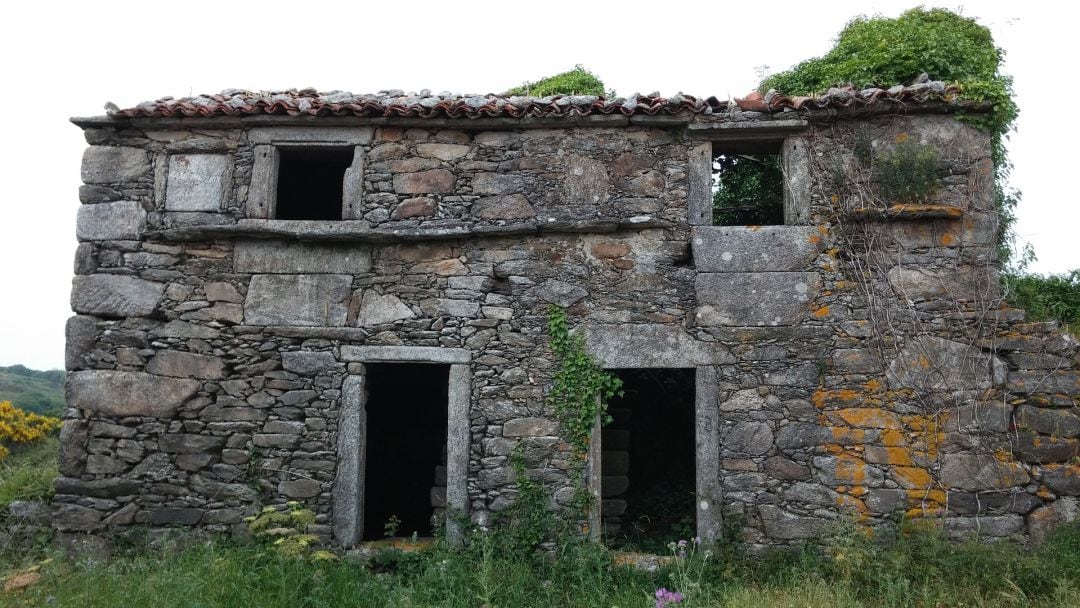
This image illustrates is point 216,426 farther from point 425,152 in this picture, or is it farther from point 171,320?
point 425,152

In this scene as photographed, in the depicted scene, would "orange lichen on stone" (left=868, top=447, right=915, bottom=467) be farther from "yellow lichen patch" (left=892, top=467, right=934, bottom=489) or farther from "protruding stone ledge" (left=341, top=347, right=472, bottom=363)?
"protruding stone ledge" (left=341, top=347, right=472, bottom=363)

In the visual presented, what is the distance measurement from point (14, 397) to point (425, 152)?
64.6ft

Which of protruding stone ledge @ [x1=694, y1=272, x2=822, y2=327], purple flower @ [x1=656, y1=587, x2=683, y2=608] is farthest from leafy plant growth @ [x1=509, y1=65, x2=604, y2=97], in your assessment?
purple flower @ [x1=656, y1=587, x2=683, y2=608]

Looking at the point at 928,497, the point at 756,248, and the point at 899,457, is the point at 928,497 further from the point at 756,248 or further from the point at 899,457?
the point at 756,248

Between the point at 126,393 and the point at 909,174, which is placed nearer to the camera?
the point at 909,174

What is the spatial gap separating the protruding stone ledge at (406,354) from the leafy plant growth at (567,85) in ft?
16.0

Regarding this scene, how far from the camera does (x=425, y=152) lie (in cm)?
593

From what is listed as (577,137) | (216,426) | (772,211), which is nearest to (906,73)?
(772,211)

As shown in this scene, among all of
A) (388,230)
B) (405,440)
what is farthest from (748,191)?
(405,440)

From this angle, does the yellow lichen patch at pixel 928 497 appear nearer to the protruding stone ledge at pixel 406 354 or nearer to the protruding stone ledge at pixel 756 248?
the protruding stone ledge at pixel 756 248

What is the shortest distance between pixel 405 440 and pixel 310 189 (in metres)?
3.53

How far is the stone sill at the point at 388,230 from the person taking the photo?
5.69 meters

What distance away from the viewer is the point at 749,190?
26.3ft

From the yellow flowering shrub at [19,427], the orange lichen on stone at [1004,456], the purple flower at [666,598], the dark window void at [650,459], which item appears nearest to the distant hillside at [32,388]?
the yellow flowering shrub at [19,427]
